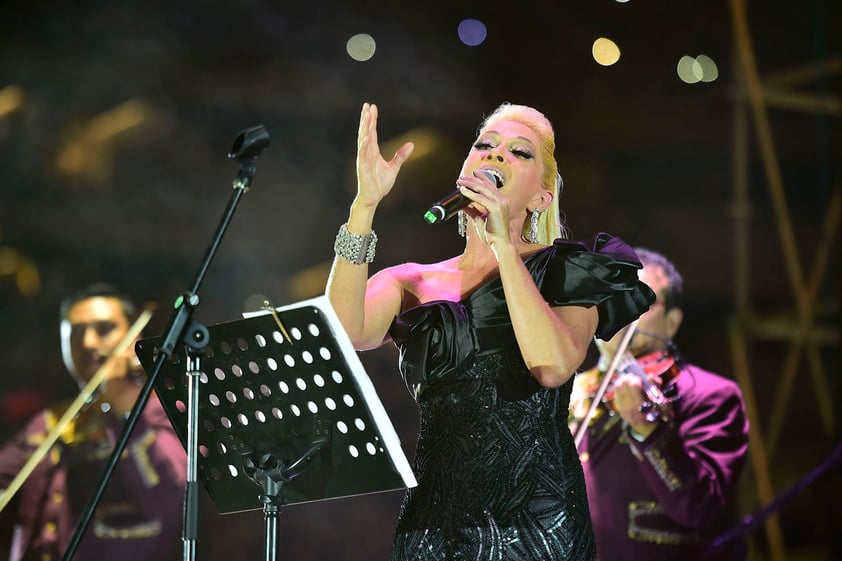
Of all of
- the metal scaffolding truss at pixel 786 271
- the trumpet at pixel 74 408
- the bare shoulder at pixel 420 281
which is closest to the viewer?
the bare shoulder at pixel 420 281

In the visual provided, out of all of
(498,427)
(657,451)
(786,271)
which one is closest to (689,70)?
(786,271)

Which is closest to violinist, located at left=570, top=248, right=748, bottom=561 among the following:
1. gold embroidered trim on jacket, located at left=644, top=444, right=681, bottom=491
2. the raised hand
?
gold embroidered trim on jacket, located at left=644, top=444, right=681, bottom=491

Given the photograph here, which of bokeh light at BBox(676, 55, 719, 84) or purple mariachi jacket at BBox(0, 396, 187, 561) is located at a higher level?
bokeh light at BBox(676, 55, 719, 84)

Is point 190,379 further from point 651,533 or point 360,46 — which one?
point 360,46

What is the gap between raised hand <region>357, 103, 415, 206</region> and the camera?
172 centimetres

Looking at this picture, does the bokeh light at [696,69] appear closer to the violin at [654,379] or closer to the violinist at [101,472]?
the violin at [654,379]

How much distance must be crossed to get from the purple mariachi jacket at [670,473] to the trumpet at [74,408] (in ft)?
5.77

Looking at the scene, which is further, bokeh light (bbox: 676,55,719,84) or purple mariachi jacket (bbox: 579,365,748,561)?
bokeh light (bbox: 676,55,719,84)

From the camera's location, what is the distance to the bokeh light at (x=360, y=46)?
4.05 m

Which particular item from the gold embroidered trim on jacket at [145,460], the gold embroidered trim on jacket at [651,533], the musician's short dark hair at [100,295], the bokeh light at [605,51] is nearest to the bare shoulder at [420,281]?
the gold embroidered trim on jacket at [651,533]

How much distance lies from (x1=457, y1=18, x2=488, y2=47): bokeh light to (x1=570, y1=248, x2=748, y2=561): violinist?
5.16 feet

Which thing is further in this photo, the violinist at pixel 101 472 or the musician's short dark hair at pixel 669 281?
the violinist at pixel 101 472

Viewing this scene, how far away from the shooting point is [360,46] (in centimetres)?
405

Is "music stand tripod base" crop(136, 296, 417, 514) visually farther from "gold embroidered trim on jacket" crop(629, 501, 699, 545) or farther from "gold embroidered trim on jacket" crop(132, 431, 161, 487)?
"gold embroidered trim on jacket" crop(132, 431, 161, 487)
